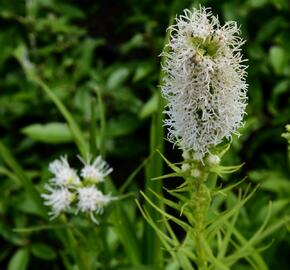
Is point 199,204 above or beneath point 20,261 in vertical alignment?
beneath

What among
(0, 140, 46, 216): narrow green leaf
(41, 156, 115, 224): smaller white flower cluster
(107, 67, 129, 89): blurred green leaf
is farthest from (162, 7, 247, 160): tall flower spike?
(107, 67, 129, 89): blurred green leaf

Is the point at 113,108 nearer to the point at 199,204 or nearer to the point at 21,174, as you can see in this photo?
the point at 21,174

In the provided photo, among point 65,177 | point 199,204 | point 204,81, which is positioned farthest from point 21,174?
point 204,81

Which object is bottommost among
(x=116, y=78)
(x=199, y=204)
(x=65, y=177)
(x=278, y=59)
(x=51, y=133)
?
(x=199, y=204)

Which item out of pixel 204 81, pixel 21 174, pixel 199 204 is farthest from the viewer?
pixel 21 174

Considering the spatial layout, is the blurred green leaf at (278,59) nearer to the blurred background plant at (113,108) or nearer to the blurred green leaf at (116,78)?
the blurred background plant at (113,108)

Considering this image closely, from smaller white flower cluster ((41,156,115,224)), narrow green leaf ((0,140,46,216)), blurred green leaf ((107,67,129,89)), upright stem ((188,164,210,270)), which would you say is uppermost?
blurred green leaf ((107,67,129,89))

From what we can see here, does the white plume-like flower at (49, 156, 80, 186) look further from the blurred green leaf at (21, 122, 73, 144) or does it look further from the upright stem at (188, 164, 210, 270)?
the blurred green leaf at (21, 122, 73, 144)

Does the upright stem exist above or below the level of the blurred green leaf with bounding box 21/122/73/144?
below
